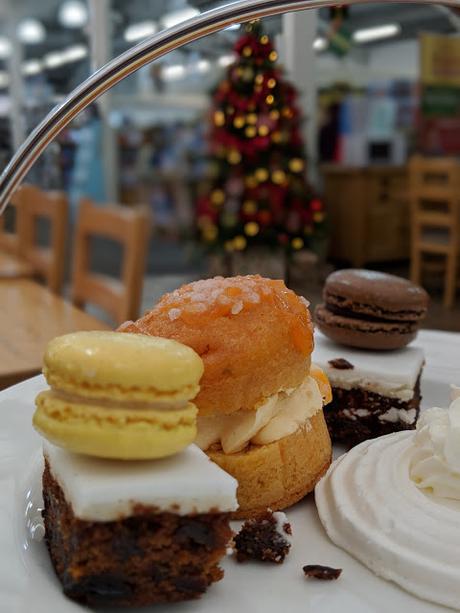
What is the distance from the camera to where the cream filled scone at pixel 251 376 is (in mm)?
963

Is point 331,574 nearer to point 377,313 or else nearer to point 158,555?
point 158,555

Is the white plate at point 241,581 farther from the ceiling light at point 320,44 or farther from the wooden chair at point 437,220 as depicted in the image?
the ceiling light at point 320,44

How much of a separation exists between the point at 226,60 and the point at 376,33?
6.86 ft

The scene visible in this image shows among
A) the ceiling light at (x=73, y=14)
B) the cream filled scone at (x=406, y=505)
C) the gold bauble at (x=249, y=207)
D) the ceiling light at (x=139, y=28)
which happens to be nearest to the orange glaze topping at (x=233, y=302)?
the cream filled scone at (x=406, y=505)

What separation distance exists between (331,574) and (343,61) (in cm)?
555

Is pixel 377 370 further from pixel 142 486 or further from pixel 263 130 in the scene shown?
pixel 263 130

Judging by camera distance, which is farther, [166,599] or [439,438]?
[439,438]

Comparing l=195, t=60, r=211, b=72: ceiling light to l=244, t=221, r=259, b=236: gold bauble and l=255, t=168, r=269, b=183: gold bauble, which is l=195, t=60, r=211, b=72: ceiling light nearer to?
l=255, t=168, r=269, b=183: gold bauble

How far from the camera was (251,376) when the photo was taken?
97 cm

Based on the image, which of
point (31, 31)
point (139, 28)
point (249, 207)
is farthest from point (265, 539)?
point (31, 31)

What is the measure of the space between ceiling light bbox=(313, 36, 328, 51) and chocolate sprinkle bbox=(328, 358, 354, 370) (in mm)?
3927

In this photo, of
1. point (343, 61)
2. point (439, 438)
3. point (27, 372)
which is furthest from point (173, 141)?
point (439, 438)

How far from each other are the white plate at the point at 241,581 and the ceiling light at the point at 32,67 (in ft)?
20.0

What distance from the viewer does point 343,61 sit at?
19.1ft
